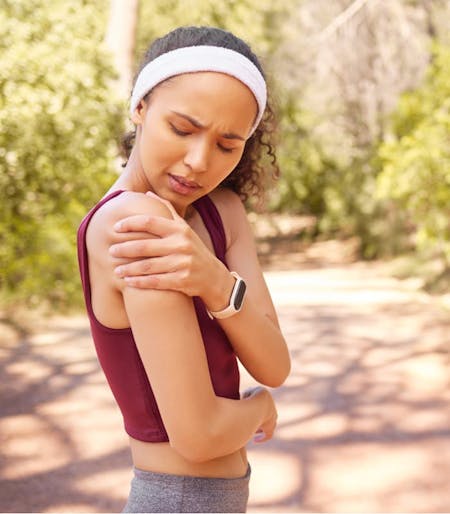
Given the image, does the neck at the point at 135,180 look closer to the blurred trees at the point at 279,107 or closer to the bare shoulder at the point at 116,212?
the bare shoulder at the point at 116,212

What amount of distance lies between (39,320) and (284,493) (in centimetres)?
423

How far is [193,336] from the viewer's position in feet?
3.98

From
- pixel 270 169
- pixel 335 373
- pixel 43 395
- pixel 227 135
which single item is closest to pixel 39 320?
pixel 43 395

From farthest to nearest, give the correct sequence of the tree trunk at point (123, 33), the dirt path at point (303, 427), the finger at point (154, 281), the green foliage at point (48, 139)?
the tree trunk at point (123, 33) → the green foliage at point (48, 139) → the dirt path at point (303, 427) → the finger at point (154, 281)

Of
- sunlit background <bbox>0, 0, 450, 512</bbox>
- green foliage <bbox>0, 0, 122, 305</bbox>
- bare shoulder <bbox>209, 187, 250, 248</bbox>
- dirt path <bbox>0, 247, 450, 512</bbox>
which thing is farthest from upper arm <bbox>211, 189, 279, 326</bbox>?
green foliage <bbox>0, 0, 122, 305</bbox>

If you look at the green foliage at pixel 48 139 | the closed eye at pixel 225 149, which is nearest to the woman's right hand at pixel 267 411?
the closed eye at pixel 225 149

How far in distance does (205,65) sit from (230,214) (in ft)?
1.36

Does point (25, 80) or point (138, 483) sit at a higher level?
point (25, 80)

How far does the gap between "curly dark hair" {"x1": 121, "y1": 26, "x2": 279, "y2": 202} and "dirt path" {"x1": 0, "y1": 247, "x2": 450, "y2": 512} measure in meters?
2.24

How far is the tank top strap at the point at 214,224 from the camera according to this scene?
5.02 ft

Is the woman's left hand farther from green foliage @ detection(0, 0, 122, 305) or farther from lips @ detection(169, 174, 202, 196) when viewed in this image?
green foliage @ detection(0, 0, 122, 305)

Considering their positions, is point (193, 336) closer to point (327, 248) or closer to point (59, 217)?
point (59, 217)

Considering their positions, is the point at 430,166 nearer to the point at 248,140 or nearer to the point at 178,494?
the point at 248,140

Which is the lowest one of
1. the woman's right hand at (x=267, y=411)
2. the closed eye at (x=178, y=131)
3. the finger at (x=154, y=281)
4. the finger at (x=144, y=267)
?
the woman's right hand at (x=267, y=411)
